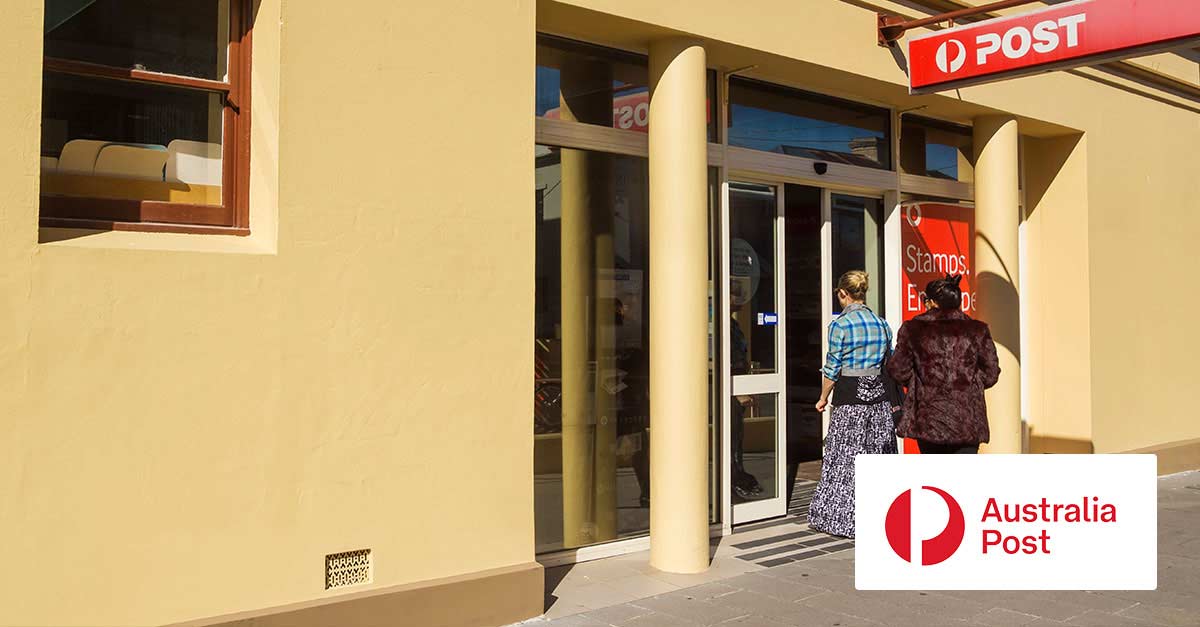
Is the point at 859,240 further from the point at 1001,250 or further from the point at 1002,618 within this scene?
the point at 1002,618

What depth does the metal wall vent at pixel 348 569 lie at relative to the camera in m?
4.82

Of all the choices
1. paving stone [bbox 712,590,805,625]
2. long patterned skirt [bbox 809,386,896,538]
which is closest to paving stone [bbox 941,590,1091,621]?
paving stone [bbox 712,590,805,625]

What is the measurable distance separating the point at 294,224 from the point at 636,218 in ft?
9.02

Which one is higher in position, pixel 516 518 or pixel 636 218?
pixel 636 218

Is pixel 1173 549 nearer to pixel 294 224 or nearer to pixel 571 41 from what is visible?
pixel 571 41

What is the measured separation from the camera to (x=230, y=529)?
14.8 ft

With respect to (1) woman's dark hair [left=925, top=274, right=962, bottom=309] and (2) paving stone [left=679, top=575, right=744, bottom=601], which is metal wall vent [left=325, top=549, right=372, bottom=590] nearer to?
(2) paving stone [left=679, top=575, right=744, bottom=601]

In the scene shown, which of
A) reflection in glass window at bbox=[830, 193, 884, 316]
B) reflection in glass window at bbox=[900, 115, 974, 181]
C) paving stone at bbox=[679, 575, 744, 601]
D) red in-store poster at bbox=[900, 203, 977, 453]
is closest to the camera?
paving stone at bbox=[679, 575, 744, 601]

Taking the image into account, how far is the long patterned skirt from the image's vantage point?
728cm

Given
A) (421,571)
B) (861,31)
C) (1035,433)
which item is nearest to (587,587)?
(421,571)

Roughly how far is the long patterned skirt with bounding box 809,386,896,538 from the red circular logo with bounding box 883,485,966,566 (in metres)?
1.84

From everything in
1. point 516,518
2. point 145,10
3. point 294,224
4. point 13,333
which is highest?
point 145,10

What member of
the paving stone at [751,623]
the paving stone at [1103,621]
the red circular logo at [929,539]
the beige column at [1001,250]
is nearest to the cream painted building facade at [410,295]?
the beige column at [1001,250]

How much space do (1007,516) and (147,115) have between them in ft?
14.4
